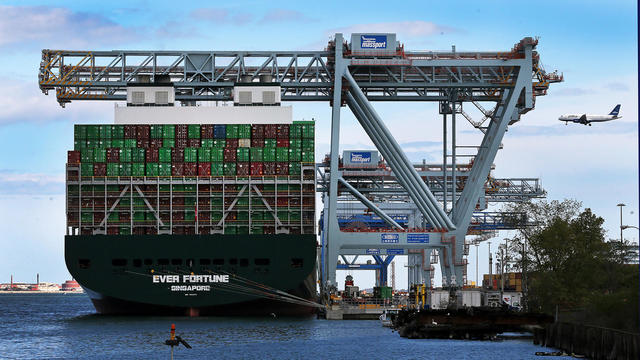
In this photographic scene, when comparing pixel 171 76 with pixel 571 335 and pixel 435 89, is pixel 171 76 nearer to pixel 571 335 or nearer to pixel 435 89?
pixel 435 89

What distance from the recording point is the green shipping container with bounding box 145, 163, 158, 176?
305 feet

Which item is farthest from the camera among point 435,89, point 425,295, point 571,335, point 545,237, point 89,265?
point 425,295

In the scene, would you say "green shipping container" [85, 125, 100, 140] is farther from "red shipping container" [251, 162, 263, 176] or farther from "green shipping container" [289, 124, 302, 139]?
"green shipping container" [289, 124, 302, 139]

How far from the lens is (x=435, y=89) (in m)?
96.2

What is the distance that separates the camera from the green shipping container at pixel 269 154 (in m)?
93.4

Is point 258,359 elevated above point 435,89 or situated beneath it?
situated beneath

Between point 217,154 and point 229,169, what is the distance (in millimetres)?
1954

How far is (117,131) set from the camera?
9500cm

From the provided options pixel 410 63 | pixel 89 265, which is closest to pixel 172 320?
pixel 89 265

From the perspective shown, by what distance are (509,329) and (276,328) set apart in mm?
19002

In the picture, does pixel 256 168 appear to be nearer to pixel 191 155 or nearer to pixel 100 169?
pixel 191 155

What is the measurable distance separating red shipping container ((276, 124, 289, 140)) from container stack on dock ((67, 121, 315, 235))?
0.09 metres

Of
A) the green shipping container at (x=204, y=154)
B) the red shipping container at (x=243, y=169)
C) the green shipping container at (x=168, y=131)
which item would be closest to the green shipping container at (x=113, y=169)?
the green shipping container at (x=168, y=131)

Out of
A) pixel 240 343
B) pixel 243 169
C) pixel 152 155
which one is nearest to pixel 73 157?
pixel 152 155
